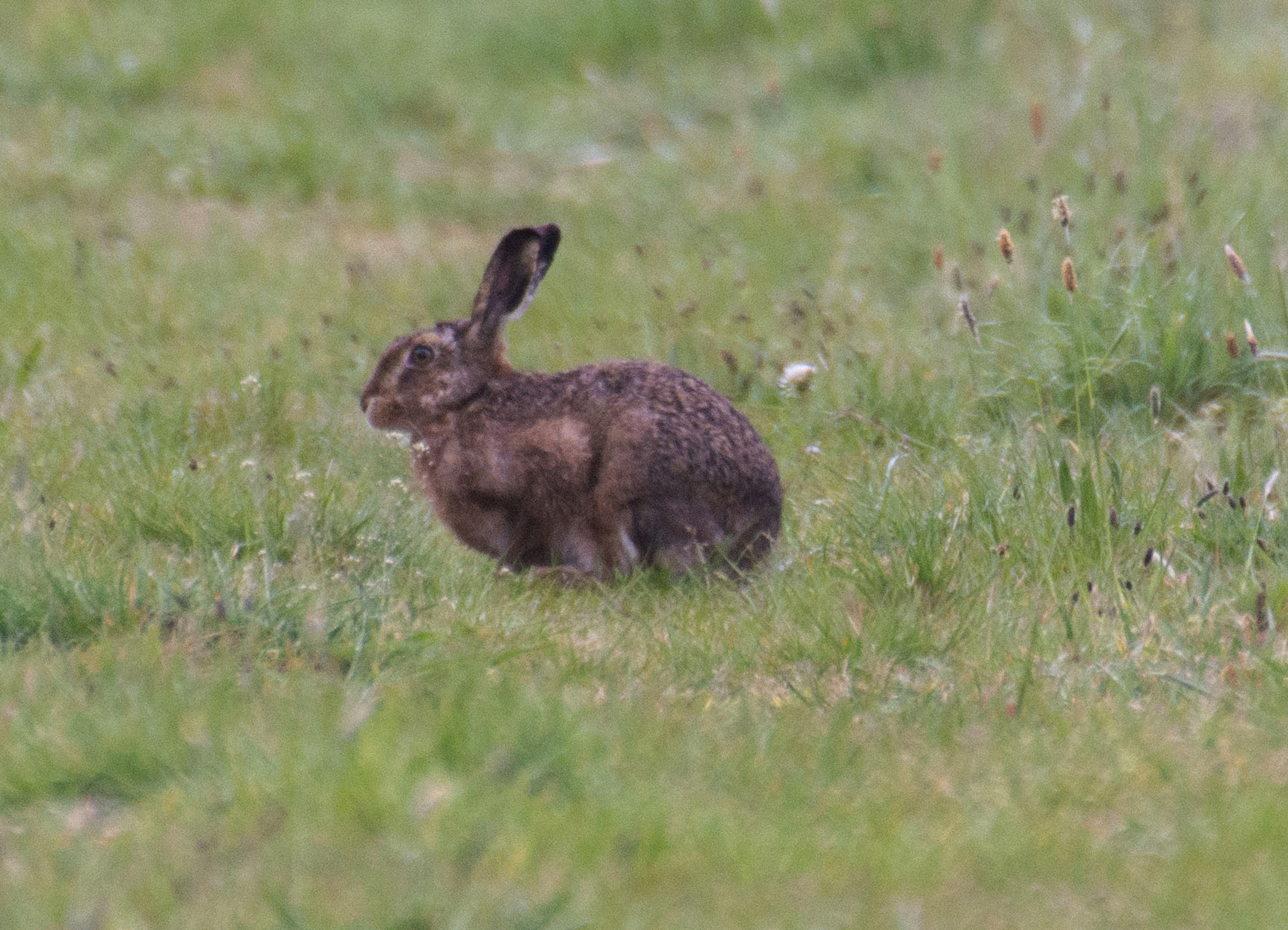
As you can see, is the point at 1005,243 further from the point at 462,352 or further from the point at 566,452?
the point at 462,352

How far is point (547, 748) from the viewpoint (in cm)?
368

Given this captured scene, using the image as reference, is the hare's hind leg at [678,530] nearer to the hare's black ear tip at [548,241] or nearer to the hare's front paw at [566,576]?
the hare's front paw at [566,576]

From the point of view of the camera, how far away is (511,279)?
593cm

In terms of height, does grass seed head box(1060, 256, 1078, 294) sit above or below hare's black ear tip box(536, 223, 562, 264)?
below

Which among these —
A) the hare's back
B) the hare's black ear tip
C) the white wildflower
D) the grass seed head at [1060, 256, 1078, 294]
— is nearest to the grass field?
the white wildflower

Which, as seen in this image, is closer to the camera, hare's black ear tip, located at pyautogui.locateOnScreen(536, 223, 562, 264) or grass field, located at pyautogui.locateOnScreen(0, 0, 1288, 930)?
grass field, located at pyautogui.locateOnScreen(0, 0, 1288, 930)

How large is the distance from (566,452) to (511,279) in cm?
74

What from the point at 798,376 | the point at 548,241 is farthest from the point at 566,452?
the point at 798,376

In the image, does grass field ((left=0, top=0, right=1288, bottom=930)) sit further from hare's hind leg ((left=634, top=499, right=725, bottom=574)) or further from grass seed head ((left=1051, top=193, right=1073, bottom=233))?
grass seed head ((left=1051, top=193, right=1073, bottom=233))

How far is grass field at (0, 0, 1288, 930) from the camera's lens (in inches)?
132

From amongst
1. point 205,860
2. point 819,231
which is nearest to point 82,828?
point 205,860

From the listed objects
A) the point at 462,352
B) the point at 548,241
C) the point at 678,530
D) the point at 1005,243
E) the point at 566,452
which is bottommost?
the point at 678,530

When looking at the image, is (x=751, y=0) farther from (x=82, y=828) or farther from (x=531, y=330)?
(x=82, y=828)

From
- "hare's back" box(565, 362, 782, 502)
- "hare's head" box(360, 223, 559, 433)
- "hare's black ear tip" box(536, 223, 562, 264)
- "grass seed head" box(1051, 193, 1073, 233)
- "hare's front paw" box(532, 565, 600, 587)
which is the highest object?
"hare's black ear tip" box(536, 223, 562, 264)
